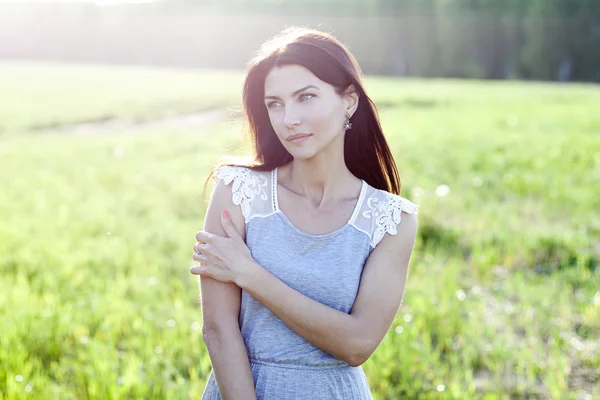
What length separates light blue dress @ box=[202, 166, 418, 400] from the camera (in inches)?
87.0

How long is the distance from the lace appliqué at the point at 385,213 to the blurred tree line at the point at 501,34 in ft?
189

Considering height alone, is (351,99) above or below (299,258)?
above

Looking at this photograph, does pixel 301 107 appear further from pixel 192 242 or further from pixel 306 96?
pixel 192 242

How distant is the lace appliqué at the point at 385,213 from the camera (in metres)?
2.28

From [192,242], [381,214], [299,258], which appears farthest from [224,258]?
[192,242]

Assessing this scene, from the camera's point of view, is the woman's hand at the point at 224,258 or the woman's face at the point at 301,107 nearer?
the woman's hand at the point at 224,258

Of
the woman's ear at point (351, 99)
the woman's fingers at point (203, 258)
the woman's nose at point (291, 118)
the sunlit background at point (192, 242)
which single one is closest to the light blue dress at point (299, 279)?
the woman's fingers at point (203, 258)

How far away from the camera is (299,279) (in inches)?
86.4

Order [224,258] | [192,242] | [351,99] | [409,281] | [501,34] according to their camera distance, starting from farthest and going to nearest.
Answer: [501,34] → [192,242] → [409,281] → [351,99] → [224,258]

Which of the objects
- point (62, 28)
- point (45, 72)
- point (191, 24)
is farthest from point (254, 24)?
point (45, 72)

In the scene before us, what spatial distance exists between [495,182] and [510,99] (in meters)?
14.7

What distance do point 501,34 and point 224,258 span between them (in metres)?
60.4

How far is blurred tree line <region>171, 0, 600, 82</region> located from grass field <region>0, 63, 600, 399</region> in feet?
154

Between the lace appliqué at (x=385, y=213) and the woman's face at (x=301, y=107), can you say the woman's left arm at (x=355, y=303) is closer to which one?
the lace appliqué at (x=385, y=213)
